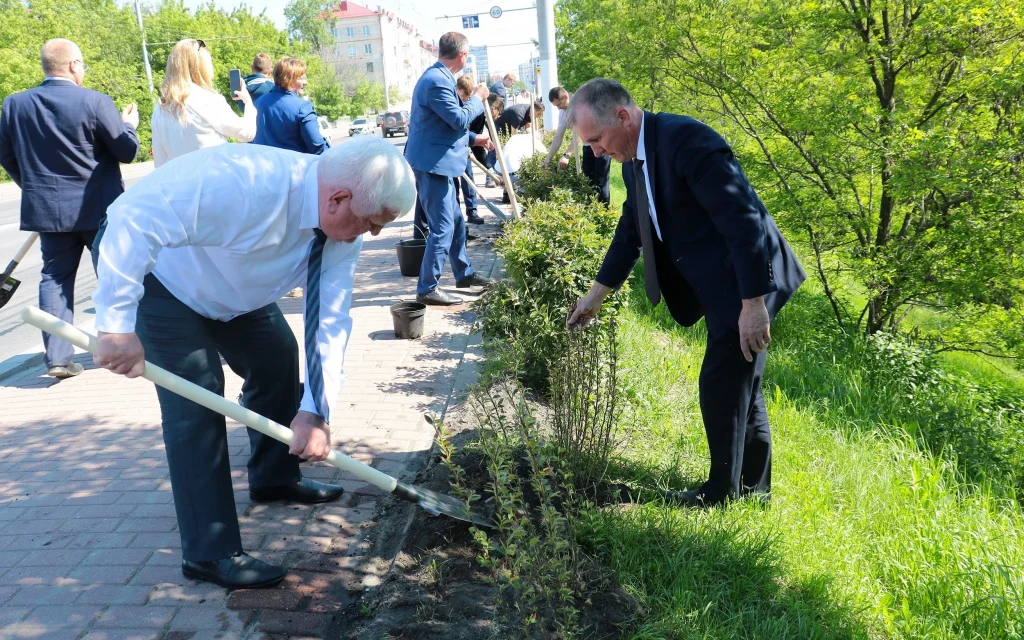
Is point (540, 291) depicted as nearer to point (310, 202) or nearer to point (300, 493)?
point (300, 493)

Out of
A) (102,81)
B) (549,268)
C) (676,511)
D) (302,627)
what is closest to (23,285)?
(549,268)

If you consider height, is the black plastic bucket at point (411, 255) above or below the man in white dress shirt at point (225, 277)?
below

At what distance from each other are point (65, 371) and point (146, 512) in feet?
7.90

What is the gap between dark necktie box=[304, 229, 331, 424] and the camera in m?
2.67

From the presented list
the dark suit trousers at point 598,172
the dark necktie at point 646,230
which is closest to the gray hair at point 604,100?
the dark necktie at point 646,230

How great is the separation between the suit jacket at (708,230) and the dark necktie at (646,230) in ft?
0.12

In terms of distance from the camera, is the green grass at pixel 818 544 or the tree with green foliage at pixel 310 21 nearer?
the green grass at pixel 818 544

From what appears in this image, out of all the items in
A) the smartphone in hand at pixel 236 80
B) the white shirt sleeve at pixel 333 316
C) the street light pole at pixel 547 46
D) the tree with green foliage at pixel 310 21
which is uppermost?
the tree with green foliage at pixel 310 21

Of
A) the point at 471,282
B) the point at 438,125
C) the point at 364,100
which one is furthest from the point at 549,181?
the point at 364,100

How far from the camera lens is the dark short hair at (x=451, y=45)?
6.61 m

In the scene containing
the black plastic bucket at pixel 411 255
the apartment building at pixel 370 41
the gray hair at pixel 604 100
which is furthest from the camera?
the apartment building at pixel 370 41

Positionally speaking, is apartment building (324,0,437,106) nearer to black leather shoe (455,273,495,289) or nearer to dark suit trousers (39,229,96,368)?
black leather shoe (455,273,495,289)

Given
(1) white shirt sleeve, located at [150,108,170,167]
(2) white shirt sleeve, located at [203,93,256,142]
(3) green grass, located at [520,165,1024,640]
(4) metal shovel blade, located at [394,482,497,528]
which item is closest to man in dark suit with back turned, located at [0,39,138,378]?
(1) white shirt sleeve, located at [150,108,170,167]

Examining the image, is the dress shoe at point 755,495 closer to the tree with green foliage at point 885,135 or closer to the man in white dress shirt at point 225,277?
the man in white dress shirt at point 225,277
